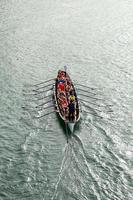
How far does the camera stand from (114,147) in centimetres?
3753

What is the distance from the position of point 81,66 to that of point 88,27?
22429mm

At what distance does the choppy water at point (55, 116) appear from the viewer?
32.5 meters

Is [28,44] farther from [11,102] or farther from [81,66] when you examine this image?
[11,102]

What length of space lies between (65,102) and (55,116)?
93.0 inches

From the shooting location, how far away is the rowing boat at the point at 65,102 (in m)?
38.9

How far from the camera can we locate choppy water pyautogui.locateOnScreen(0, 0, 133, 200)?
32.5 metres

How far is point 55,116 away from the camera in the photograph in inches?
1688

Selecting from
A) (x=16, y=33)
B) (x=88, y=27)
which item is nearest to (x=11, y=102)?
(x=16, y=33)

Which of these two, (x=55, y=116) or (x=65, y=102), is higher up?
(x=65, y=102)

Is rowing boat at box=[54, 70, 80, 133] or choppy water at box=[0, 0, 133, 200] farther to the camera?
rowing boat at box=[54, 70, 80, 133]

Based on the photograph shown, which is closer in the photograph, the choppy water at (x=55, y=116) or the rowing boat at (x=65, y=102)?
the choppy water at (x=55, y=116)

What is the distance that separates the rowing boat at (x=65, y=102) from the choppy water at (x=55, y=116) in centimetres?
169

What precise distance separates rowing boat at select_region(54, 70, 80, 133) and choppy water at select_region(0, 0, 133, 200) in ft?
5.53

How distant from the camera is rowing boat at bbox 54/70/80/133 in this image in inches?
1532
